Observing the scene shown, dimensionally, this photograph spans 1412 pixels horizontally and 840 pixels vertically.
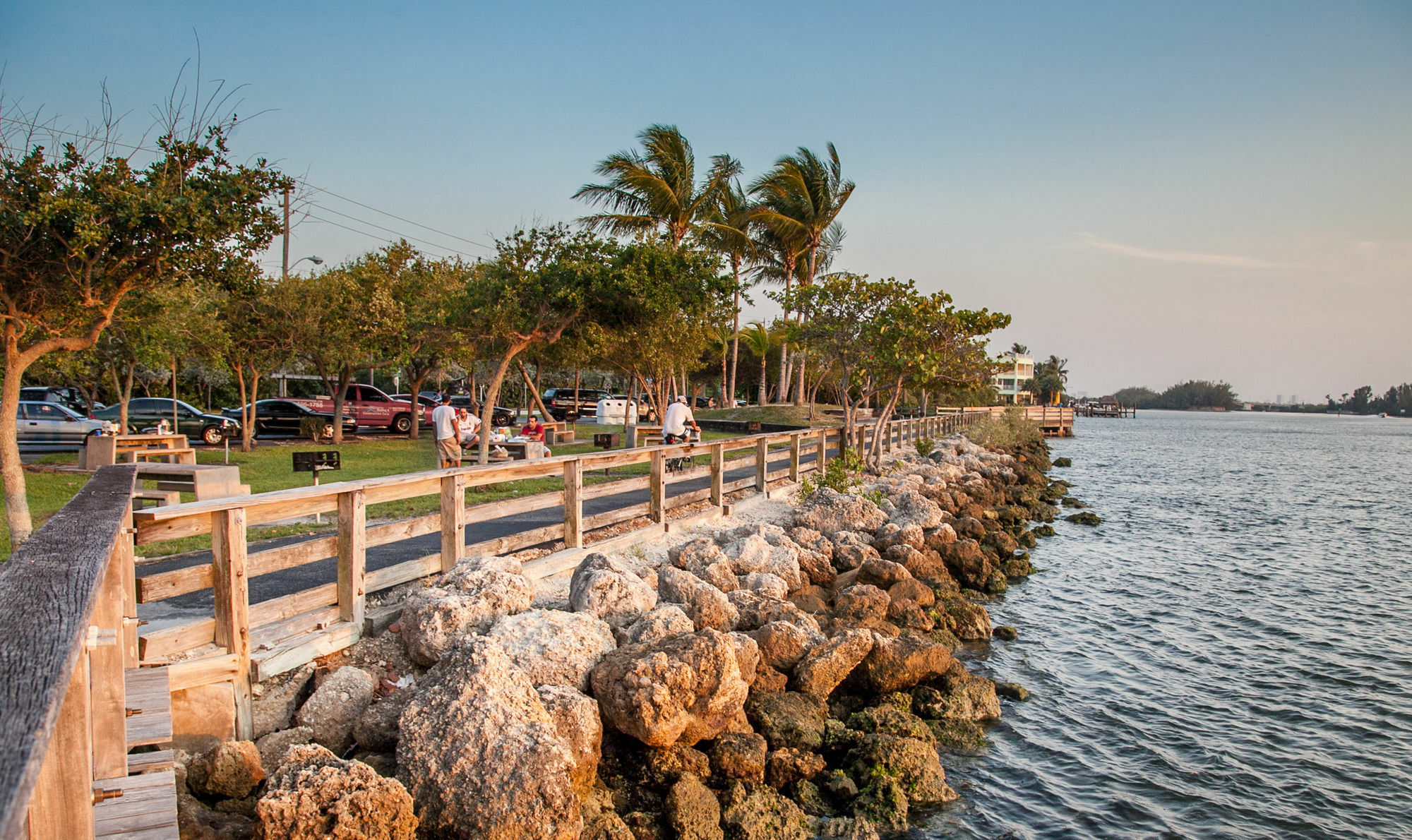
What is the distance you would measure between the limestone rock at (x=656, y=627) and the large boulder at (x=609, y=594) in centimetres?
19

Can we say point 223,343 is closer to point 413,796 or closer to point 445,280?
point 445,280

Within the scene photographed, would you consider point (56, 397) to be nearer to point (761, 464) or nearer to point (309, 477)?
point (309, 477)

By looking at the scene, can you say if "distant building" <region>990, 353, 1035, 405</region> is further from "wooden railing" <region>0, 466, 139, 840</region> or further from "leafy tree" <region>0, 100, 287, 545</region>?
"wooden railing" <region>0, 466, 139, 840</region>

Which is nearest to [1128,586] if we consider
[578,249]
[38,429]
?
[578,249]

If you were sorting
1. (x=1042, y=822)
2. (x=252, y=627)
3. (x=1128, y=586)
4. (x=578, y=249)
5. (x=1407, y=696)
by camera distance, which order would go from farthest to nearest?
(x=578, y=249)
(x=1128, y=586)
(x=1407, y=696)
(x=1042, y=822)
(x=252, y=627)

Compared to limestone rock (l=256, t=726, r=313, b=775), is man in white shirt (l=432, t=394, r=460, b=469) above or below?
above

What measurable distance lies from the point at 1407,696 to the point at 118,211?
48.5 ft

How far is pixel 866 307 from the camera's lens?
19984mm

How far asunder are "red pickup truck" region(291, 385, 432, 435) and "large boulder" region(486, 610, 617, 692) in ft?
85.5

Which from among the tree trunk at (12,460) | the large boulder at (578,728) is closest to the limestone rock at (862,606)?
the large boulder at (578,728)

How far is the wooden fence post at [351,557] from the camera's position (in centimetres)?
587

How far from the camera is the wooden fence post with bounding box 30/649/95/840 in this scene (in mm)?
2115

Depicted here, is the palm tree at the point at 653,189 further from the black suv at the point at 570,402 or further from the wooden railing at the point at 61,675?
the wooden railing at the point at 61,675

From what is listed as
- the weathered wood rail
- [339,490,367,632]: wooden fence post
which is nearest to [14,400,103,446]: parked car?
the weathered wood rail
